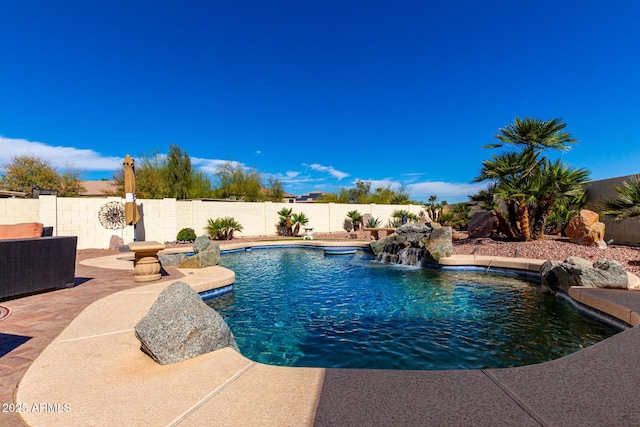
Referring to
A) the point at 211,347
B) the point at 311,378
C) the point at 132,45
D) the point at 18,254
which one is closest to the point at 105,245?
the point at 18,254

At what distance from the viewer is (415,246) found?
11539 millimetres

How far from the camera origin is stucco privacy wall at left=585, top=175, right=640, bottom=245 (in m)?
12.0

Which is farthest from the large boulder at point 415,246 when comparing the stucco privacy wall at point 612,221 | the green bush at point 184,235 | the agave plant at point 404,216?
the agave plant at point 404,216

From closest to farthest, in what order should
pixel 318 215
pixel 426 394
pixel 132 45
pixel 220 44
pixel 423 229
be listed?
1. pixel 426 394
2. pixel 423 229
3. pixel 132 45
4. pixel 220 44
5. pixel 318 215

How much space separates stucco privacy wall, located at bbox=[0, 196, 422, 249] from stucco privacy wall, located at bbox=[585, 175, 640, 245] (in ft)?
49.3

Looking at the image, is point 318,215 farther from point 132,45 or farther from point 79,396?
point 79,396

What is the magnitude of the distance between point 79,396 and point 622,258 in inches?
484

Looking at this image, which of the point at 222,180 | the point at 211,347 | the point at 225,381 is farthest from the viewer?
the point at 222,180

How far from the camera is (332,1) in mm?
13602

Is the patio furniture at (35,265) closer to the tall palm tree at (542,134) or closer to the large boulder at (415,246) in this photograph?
the large boulder at (415,246)

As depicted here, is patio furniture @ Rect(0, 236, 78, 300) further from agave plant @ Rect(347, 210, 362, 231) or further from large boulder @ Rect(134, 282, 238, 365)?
agave plant @ Rect(347, 210, 362, 231)

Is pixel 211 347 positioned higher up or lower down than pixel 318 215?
lower down

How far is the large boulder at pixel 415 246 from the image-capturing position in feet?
33.7

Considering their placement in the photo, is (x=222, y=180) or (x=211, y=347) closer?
(x=211, y=347)
